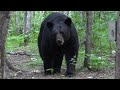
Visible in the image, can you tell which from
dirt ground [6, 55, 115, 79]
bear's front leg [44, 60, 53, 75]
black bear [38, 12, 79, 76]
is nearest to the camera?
dirt ground [6, 55, 115, 79]

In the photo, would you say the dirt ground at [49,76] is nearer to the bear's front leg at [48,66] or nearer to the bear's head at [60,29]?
the bear's front leg at [48,66]

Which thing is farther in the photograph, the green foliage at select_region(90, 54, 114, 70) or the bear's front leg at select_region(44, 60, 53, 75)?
the bear's front leg at select_region(44, 60, 53, 75)

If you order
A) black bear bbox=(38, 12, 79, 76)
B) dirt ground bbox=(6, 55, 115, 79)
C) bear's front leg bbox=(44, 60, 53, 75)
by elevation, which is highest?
black bear bbox=(38, 12, 79, 76)

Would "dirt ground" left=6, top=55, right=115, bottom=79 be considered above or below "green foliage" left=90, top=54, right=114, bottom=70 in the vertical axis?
below

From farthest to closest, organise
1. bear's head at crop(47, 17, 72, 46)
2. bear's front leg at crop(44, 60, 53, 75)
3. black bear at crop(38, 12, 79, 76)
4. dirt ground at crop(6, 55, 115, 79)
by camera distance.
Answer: bear's front leg at crop(44, 60, 53, 75), black bear at crop(38, 12, 79, 76), bear's head at crop(47, 17, 72, 46), dirt ground at crop(6, 55, 115, 79)

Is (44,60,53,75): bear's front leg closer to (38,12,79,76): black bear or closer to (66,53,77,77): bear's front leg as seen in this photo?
(38,12,79,76): black bear

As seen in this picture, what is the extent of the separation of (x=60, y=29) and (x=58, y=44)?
15.1 inches

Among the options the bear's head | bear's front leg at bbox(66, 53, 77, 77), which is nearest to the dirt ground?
bear's front leg at bbox(66, 53, 77, 77)

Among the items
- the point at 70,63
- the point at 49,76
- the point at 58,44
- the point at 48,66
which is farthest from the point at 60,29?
the point at 49,76

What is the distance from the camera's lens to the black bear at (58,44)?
8.48 meters

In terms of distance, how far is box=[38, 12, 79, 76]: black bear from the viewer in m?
8.48

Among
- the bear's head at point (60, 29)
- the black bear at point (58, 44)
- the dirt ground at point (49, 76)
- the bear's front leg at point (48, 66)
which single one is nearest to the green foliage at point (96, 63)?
the dirt ground at point (49, 76)
